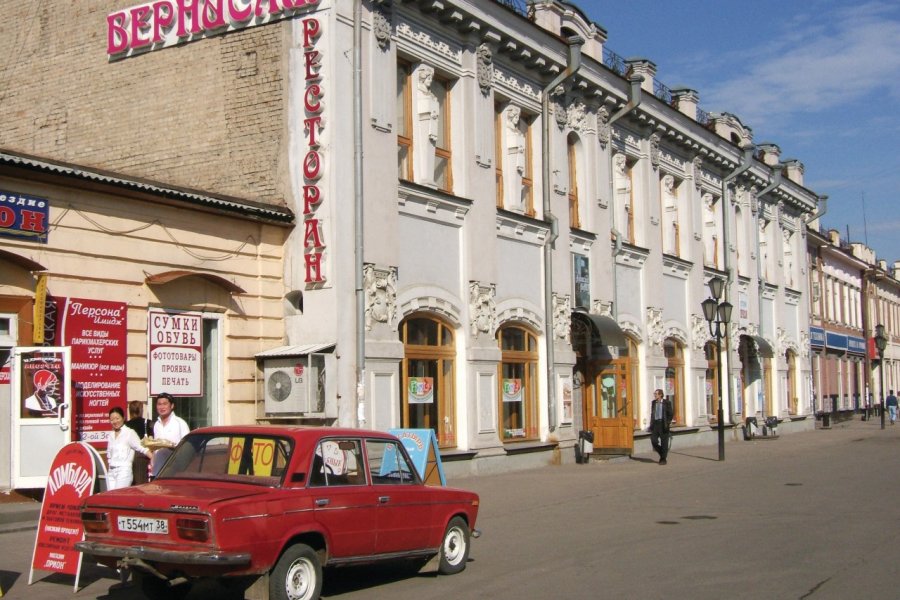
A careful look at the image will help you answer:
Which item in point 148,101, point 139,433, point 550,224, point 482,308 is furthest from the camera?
point 550,224

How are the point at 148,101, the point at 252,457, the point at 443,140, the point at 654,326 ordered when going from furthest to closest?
the point at 654,326
the point at 443,140
the point at 148,101
the point at 252,457

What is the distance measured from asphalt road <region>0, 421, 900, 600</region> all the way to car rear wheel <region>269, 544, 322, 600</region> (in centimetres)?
84

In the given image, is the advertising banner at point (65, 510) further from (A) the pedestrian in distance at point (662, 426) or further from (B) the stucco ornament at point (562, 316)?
(A) the pedestrian in distance at point (662, 426)

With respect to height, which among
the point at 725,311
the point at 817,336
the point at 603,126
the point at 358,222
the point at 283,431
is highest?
the point at 603,126

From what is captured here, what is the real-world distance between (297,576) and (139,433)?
18.0 ft

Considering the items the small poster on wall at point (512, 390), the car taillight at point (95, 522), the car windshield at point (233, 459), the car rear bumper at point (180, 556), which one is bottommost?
the car rear bumper at point (180, 556)

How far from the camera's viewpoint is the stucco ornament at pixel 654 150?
30.5 metres

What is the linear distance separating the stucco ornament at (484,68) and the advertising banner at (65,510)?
45.8ft

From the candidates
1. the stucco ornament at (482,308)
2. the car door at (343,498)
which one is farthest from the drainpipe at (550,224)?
the car door at (343,498)

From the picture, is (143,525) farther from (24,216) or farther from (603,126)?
(603,126)

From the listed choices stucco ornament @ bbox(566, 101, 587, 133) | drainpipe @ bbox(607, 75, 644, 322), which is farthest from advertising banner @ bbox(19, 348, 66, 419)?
drainpipe @ bbox(607, 75, 644, 322)

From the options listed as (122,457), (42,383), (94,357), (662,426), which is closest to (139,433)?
(42,383)

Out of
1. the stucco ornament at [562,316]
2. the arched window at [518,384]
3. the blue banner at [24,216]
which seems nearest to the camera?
the blue banner at [24,216]

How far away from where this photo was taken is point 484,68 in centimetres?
2223
